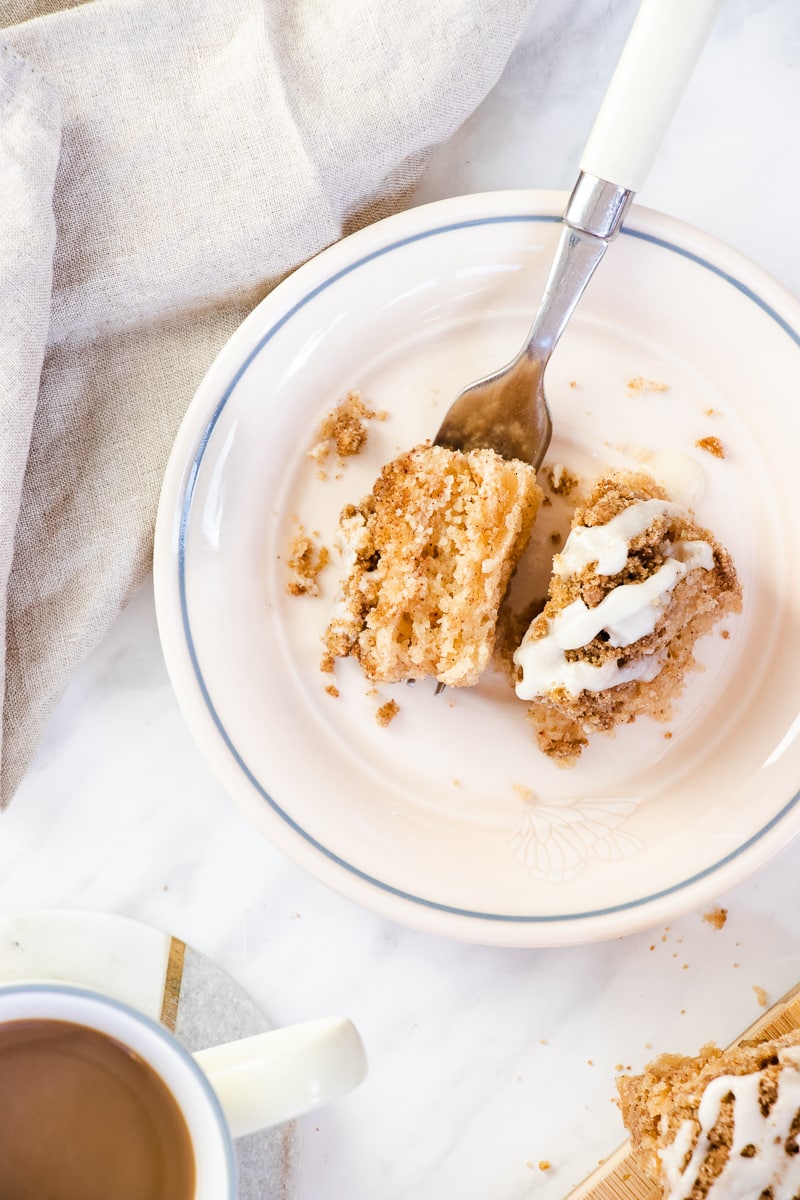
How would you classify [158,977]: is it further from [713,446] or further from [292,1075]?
[713,446]

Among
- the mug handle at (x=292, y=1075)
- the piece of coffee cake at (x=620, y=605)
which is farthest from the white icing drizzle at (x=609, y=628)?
the mug handle at (x=292, y=1075)

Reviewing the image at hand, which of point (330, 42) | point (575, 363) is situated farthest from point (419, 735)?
point (330, 42)

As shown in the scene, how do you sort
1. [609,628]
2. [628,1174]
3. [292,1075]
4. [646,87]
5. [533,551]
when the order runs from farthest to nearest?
[533,551], [628,1174], [609,628], [646,87], [292,1075]

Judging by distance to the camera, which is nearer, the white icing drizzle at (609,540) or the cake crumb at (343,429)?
the white icing drizzle at (609,540)

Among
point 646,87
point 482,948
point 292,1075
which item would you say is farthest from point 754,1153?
point 646,87

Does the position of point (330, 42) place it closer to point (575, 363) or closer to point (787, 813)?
point (575, 363)

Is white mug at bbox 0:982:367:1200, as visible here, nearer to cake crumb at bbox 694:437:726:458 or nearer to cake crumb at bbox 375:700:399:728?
cake crumb at bbox 375:700:399:728

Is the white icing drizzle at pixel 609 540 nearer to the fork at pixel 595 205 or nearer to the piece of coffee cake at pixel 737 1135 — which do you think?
the fork at pixel 595 205
